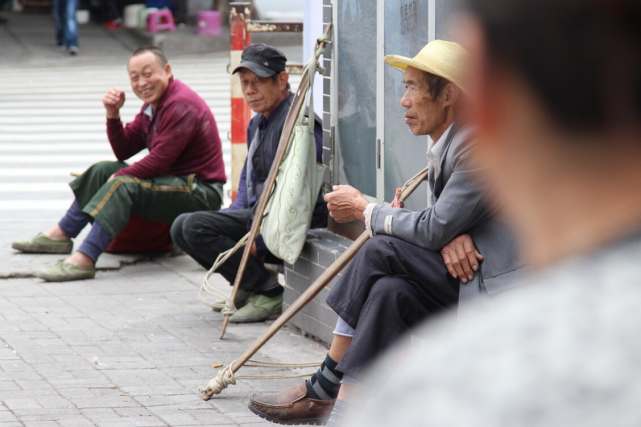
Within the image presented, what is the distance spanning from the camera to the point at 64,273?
601 centimetres

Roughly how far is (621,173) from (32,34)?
22419 mm

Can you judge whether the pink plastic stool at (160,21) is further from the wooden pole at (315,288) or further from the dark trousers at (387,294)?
the dark trousers at (387,294)

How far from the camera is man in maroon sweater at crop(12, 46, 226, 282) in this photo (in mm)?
6102

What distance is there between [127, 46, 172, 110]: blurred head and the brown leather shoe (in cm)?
295

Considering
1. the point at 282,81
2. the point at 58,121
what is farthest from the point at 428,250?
the point at 58,121

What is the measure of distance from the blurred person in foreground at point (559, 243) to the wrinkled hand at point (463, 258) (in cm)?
266

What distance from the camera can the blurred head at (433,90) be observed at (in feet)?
11.7

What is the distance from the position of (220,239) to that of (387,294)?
2000 mm

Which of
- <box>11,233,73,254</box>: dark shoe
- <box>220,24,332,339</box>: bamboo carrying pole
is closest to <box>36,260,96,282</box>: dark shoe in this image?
<box>11,233,73,254</box>: dark shoe

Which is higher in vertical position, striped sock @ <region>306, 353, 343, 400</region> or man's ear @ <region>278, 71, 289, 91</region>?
man's ear @ <region>278, 71, 289, 91</region>

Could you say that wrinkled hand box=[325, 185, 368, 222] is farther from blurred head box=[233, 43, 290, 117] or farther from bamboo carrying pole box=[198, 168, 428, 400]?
blurred head box=[233, 43, 290, 117]

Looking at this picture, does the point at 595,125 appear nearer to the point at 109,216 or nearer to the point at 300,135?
the point at 300,135

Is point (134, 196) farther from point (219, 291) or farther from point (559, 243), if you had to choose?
point (559, 243)

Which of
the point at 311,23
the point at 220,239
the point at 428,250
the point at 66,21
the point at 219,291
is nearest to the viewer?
the point at 428,250
